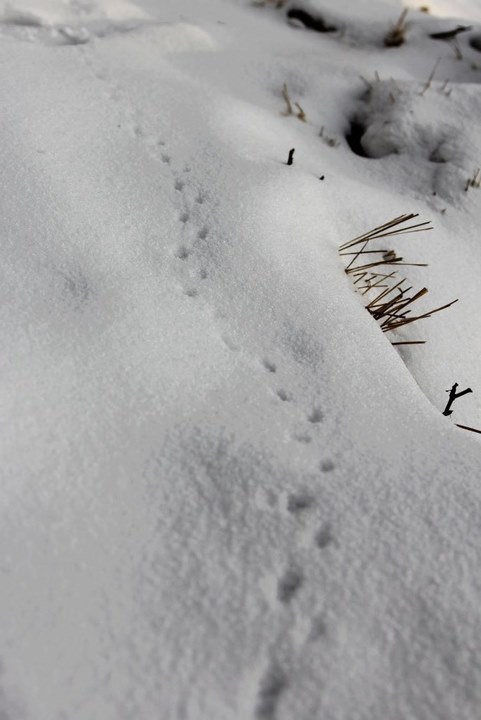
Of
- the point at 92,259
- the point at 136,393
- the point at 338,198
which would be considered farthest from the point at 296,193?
the point at 136,393

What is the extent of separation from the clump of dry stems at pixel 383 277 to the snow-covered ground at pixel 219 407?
0.05m

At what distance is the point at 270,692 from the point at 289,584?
149mm

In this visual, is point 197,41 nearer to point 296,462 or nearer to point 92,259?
point 92,259

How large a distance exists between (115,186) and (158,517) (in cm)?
94

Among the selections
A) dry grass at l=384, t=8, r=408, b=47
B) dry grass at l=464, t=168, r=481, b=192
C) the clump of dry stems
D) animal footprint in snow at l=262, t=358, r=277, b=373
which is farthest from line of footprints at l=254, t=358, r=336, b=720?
dry grass at l=384, t=8, r=408, b=47

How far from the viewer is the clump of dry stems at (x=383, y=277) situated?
1533mm

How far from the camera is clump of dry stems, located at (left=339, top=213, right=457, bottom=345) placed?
1.53 metres

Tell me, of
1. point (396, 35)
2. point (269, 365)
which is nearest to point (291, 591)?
point (269, 365)

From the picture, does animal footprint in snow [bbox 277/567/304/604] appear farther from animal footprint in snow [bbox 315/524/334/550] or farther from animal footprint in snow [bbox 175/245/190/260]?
animal footprint in snow [bbox 175/245/190/260]

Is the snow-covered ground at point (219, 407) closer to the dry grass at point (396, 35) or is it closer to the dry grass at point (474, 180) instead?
the dry grass at point (474, 180)

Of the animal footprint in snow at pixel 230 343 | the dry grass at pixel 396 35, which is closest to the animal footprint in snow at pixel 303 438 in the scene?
the animal footprint in snow at pixel 230 343

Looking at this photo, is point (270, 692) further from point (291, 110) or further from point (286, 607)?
point (291, 110)

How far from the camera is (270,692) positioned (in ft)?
2.67

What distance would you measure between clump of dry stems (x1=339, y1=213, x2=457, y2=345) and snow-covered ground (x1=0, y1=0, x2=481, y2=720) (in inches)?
1.9
